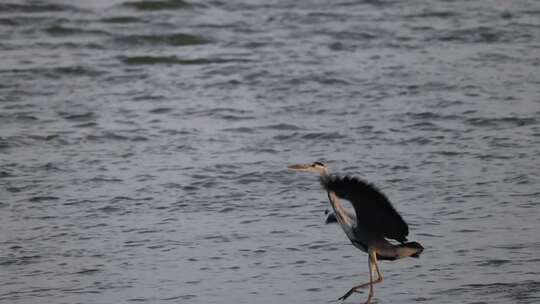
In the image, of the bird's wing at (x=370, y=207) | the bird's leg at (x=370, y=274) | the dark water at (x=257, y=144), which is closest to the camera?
the bird's wing at (x=370, y=207)

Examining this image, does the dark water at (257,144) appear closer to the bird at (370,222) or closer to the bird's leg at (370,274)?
the bird's leg at (370,274)

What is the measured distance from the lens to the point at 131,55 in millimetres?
13789

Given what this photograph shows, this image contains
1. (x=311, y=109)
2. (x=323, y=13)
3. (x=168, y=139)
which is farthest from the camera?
(x=323, y=13)

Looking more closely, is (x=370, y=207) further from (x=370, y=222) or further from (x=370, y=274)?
(x=370, y=274)

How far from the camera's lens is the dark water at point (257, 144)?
7.47 metres

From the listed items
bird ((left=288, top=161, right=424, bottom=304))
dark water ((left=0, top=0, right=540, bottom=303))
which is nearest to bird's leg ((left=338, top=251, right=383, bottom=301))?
bird ((left=288, top=161, right=424, bottom=304))

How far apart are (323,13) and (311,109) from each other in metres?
4.29

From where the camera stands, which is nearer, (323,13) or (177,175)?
(177,175)

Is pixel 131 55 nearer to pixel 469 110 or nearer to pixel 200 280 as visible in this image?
pixel 469 110

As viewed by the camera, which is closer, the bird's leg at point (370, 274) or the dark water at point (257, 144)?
the bird's leg at point (370, 274)

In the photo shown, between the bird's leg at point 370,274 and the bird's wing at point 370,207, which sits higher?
the bird's wing at point 370,207

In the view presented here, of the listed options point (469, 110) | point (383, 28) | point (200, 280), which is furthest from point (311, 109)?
point (200, 280)

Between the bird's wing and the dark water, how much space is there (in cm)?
43

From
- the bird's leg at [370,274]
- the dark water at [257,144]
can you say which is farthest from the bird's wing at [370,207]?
the dark water at [257,144]
